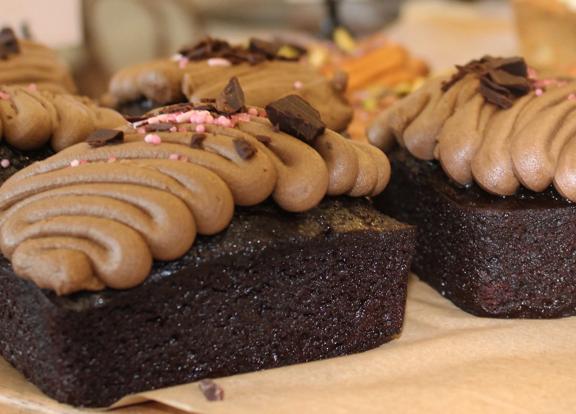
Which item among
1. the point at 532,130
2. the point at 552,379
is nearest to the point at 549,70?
the point at 532,130

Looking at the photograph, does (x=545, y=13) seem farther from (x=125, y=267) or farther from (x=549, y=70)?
(x=125, y=267)

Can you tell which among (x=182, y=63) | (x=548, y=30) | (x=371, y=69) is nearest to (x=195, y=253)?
(x=182, y=63)

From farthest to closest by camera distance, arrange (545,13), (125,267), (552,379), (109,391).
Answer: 1. (545,13)
2. (552,379)
3. (109,391)
4. (125,267)

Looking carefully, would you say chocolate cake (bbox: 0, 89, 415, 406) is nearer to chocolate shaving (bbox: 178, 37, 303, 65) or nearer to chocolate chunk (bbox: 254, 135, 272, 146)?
chocolate chunk (bbox: 254, 135, 272, 146)

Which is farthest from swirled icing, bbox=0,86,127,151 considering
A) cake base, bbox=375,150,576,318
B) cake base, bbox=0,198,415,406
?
cake base, bbox=375,150,576,318

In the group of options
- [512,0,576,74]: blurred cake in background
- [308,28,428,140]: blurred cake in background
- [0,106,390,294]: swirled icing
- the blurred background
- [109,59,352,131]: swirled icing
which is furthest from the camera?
the blurred background

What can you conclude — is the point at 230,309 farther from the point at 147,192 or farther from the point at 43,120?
the point at 43,120
